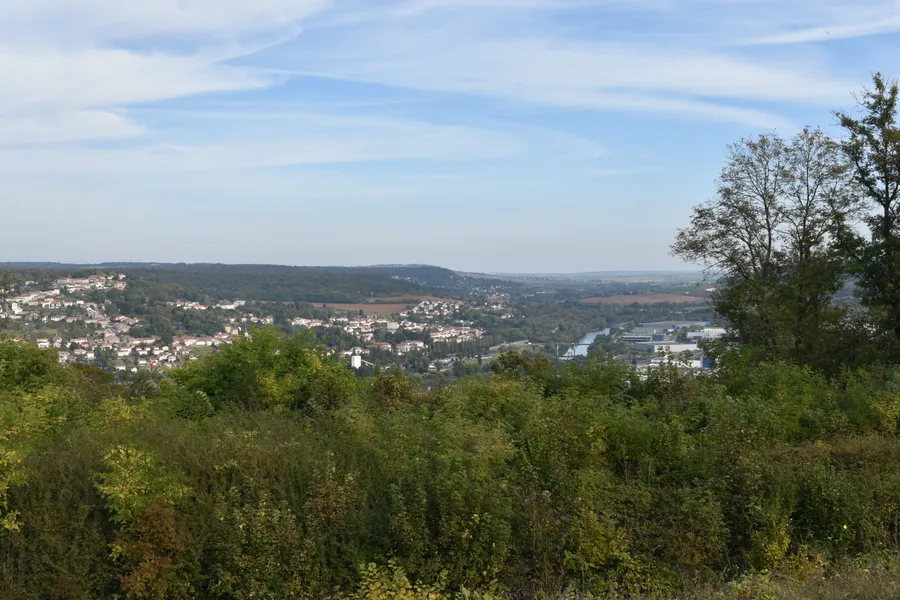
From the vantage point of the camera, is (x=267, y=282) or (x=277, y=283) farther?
(x=277, y=283)

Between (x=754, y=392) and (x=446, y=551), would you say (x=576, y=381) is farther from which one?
(x=446, y=551)

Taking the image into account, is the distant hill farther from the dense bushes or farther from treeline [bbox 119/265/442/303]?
the dense bushes

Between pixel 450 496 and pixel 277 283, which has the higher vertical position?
pixel 277 283

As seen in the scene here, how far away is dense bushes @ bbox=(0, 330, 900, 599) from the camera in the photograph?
5.85 metres

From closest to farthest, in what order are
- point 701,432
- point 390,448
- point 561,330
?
1. point 390,448
2. point 701,432
3. point 561,330

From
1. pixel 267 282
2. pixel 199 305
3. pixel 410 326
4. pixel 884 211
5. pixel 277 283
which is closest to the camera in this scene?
pixel 884 211

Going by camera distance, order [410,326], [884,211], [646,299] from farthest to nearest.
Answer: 1. [646,299]
2. [410,326]
3. [884,211]

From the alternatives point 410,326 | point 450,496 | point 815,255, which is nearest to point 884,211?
point 815,255

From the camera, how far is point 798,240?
17656 millimetres

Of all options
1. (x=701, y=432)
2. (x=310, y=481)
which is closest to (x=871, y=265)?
(x=701, y=432)

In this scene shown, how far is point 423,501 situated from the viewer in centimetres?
628

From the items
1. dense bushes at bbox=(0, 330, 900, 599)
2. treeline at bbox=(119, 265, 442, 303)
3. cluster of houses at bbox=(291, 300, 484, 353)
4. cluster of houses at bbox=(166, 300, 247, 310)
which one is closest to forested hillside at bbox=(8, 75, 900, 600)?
dense bushes at bbox=(0, 330, 900, 599)

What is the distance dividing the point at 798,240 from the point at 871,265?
354cm

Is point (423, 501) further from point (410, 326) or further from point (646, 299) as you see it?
point (646, 299)
